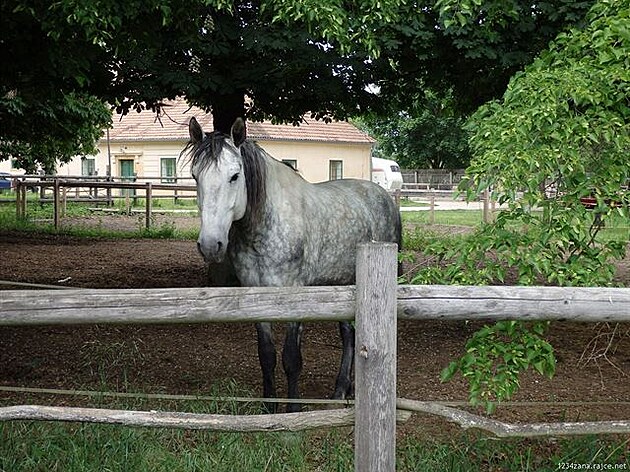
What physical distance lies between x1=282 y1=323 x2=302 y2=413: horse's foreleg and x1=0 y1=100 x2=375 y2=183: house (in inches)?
1140

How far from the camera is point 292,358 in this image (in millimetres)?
5070

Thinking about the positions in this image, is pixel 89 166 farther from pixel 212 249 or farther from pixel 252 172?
pixel 212 249

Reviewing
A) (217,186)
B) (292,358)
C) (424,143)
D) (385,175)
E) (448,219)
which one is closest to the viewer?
(217,186)

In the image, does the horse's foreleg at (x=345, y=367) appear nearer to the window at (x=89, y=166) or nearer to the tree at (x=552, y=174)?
the tree at (x=552, y=174)

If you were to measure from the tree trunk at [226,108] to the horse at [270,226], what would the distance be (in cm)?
289

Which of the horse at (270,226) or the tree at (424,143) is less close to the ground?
the tree at (424,143)

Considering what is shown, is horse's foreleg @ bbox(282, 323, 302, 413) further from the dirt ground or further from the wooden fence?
the wooden fence

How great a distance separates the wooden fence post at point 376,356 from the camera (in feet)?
9.80

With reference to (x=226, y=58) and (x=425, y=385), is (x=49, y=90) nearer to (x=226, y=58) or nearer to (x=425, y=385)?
(x=226, y=58)

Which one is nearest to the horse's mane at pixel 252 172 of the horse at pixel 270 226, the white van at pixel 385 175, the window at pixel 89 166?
the horse at pixel 270 226

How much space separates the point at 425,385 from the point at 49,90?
481 cm

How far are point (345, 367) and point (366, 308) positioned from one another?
2.77 meters

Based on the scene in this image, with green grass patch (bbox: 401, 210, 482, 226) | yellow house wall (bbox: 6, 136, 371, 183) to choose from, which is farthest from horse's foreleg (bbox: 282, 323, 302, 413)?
yellow house wall (bbox: 6, 136, 371, 183)

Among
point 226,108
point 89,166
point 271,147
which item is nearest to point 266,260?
point 226,108
